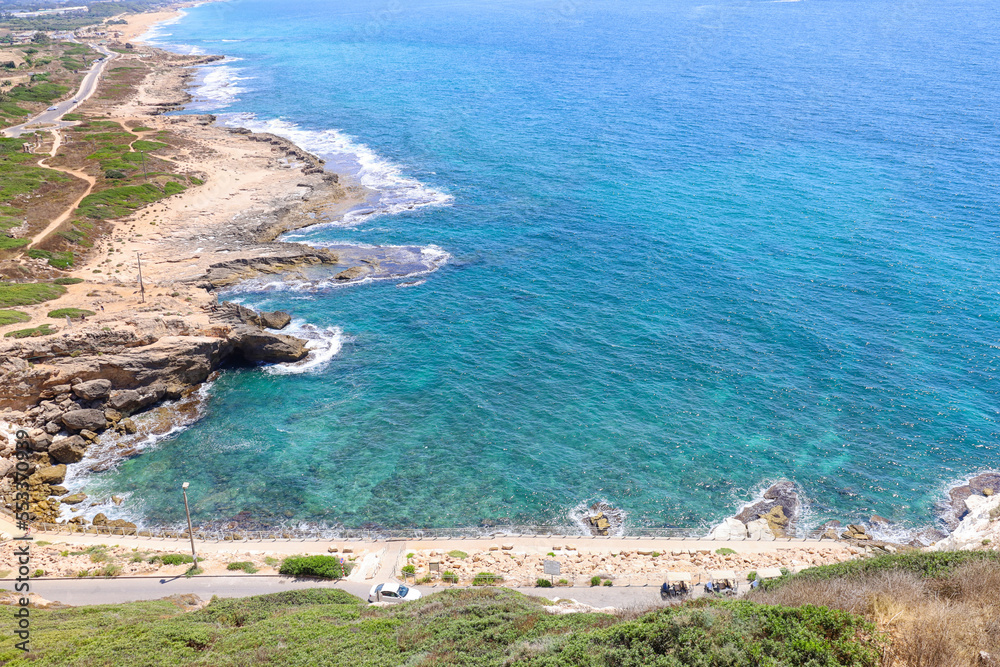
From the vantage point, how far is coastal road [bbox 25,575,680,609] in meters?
31.1

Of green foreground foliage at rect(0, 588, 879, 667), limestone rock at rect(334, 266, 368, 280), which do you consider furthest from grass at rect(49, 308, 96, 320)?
green foreground foliage at rect(0, 588, 879, 667)

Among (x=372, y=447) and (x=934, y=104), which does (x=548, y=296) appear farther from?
(x=934, y=104)

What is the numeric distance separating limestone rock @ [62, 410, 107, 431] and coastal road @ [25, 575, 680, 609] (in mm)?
17391

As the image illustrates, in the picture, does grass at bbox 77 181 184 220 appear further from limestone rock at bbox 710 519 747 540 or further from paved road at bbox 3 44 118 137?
limestone rock at bbox 710 519 747 540

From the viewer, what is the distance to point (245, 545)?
3712cm

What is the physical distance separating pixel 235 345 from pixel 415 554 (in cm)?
3015

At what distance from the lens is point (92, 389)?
4809cm

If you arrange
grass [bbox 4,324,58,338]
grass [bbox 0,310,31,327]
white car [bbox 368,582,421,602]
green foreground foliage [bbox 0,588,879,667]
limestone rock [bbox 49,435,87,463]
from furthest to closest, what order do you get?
grass [bbox 0,310,31,327] → grass [bbox 4,324,58,338] → limestone rock [bbox 49,435,87,463] → white car [bbox 368,582,421,602] → green foreground foliage [bbox 0,588,879,667]

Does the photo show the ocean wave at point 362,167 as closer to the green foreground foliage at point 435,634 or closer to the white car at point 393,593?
the white car at point 393,593

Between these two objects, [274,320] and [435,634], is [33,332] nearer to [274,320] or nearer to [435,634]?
[274,320]

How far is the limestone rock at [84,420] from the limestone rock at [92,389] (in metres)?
1.27

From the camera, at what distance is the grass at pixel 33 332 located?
163 feet

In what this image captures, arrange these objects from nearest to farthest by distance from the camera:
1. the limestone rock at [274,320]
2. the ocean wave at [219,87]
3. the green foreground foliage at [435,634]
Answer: the green foreground foliage at [435,634] → the limestone rock at [274,320] → the ocean wave at [219,87]

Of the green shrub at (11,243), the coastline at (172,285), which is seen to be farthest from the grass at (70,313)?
the green shrub at (11,243)
